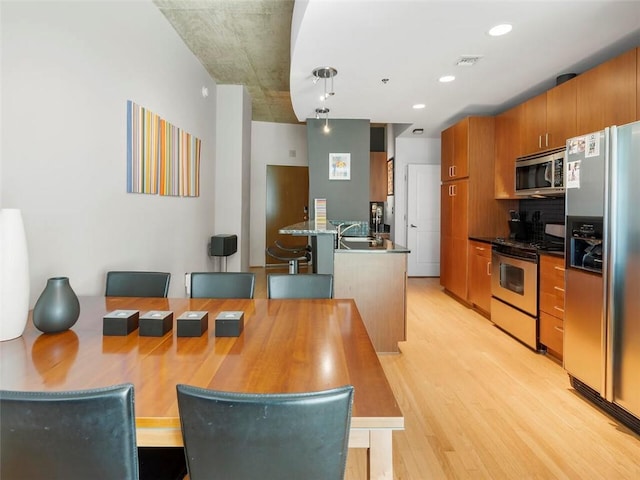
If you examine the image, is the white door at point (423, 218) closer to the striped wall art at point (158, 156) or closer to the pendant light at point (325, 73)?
the pendant light at point (325, 73)

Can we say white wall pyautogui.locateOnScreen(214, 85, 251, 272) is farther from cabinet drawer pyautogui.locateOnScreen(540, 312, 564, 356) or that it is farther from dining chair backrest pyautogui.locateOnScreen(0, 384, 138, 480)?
dining chair backrest pyautogui.locateOnScreen(0, 384, 138, 480)

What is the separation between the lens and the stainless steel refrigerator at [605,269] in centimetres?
214

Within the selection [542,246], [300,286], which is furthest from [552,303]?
[300,286]

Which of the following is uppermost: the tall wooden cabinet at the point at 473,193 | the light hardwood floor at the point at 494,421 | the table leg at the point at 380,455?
the tall wooden cabinet at the point at 473,193

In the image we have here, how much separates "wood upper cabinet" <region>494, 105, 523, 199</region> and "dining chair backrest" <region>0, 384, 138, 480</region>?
456 centimetres

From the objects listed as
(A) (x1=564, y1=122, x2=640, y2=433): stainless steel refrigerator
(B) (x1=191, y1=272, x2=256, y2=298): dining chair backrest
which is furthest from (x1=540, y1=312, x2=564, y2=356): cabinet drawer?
(B) (x1=191, y1=272, x2=256, y2=298): dining chair backrest

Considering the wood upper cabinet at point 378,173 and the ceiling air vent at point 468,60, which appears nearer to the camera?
the ceiling air vent at point 468,60

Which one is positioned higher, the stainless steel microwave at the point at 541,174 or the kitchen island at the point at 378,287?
the stainless steel microwave at the point at 541,174

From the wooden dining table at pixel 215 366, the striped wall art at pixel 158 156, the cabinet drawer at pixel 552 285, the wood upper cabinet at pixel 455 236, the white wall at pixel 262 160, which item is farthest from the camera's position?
the white wall at pixel 262 160

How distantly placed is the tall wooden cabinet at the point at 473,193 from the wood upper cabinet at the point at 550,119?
0.66 metres

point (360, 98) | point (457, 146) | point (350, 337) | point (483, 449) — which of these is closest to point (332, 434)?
point (350, 337)

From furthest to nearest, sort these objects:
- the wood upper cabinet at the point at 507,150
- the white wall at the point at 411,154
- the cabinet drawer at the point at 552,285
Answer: the white wall at the point at 411,154 < the wood upper cabinet at the point at 507,150 < the cabinet drawer at the point at 552,285

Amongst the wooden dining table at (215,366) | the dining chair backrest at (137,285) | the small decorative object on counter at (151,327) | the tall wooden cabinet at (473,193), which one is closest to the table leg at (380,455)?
the wooden dining table at (215,366)

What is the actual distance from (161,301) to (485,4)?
2.60 m
